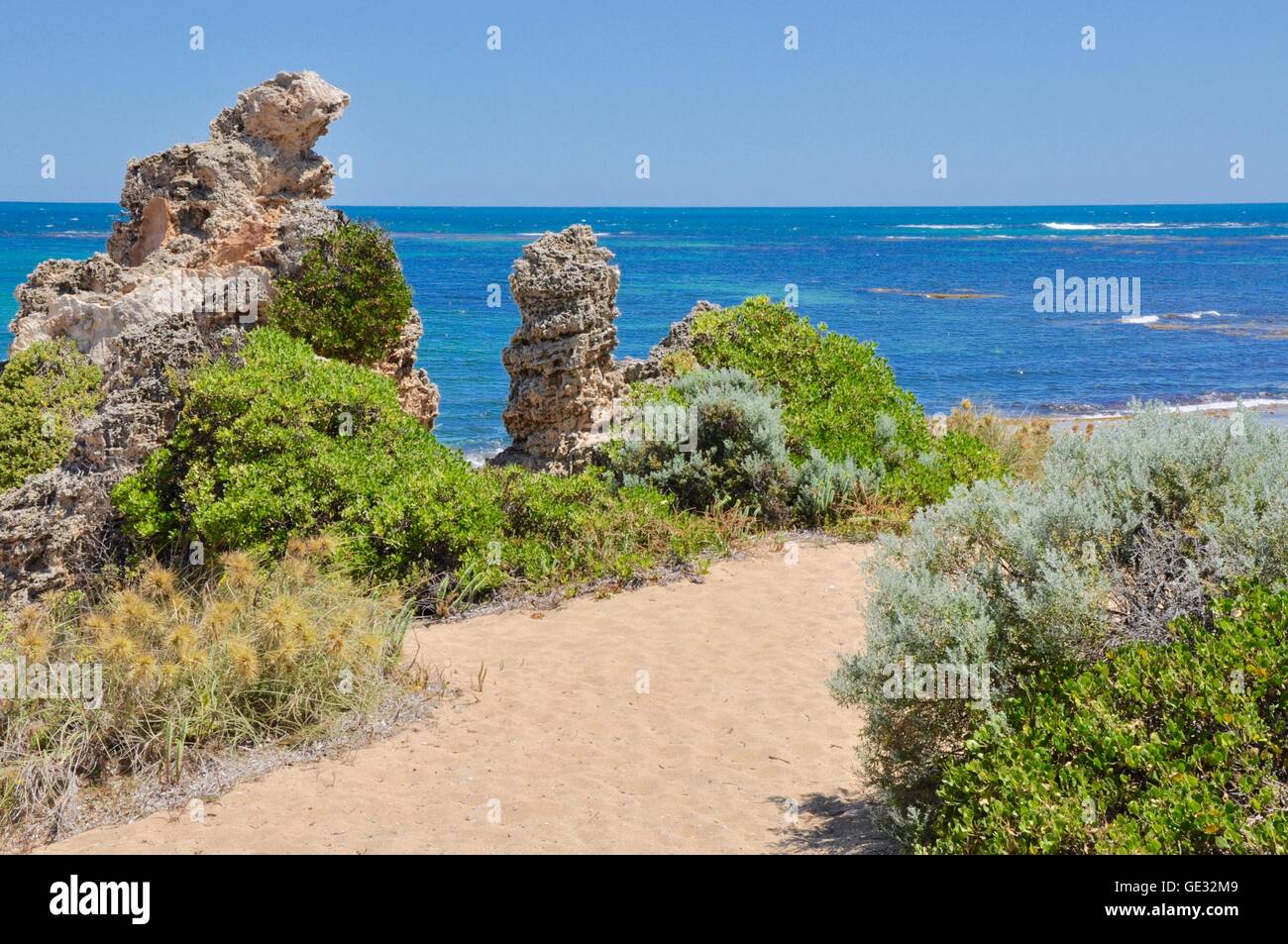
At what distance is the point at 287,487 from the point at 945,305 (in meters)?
48.1

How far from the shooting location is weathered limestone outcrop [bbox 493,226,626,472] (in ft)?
38.1

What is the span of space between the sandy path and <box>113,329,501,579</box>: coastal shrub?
928 mm

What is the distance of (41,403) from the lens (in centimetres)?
1161

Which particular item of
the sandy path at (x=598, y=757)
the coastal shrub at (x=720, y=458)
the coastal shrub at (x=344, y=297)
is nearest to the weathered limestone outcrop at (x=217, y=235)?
the coastal shrub at (x=344, y=297)

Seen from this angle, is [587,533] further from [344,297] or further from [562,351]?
[344,297]

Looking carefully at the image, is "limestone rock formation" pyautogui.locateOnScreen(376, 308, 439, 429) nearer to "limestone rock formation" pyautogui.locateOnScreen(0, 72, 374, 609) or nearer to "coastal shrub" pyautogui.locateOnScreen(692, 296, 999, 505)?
"limestone rock formation" pyautogui.locateOnScreen(0, 72, 374, 609)

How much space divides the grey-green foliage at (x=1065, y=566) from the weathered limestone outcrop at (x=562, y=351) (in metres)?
7.36

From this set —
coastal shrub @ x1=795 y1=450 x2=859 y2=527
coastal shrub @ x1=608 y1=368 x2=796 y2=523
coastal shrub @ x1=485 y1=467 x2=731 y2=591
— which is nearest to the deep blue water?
coastal shrub @ x1=795 y1=450 x2=859 y2=527

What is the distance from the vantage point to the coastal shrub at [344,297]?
1140 centimetres

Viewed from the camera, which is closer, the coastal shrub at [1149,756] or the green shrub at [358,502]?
the coastal shrub at [1149,756]

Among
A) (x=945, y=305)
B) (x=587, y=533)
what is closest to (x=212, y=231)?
(x=587, y=533)

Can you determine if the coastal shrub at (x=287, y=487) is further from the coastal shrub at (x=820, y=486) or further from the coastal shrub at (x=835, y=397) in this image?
the coastal shrub at (x=835, y=397)

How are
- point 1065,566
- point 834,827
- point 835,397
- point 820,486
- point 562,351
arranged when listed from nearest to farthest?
point 1065,566
point 834,827
point 820,486
point 835,397
point 562,351
